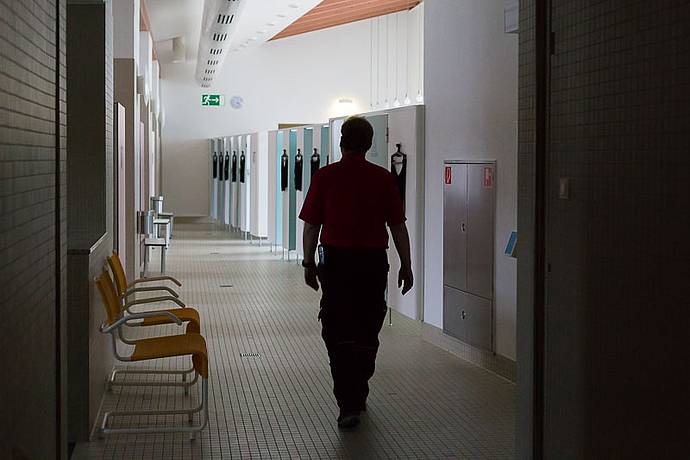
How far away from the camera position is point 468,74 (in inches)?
260

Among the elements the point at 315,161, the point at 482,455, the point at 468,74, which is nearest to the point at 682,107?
the point at 482,455

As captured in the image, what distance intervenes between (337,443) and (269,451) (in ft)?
1.09

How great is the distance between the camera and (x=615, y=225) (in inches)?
108

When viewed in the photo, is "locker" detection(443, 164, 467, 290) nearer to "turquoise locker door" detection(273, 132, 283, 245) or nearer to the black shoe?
the black shoe

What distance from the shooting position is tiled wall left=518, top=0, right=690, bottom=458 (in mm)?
2424

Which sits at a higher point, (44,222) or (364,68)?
(364,68)

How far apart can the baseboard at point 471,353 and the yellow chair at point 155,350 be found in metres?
1.98

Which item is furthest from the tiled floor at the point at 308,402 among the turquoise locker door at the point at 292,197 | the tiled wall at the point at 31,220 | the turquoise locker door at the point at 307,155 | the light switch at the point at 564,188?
the turquoise locker door at the point at 292,197

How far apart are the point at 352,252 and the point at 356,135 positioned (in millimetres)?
593

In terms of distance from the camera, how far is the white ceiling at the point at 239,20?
15.6 m

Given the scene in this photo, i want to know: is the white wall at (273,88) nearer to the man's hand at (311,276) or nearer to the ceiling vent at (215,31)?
the ceiling vent at (215,31)

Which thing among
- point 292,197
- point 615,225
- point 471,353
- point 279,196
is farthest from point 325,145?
point 615,225

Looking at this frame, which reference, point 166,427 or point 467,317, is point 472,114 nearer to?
point 467,317

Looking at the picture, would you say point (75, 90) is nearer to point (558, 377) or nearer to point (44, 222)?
point (44, 222)
